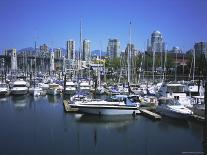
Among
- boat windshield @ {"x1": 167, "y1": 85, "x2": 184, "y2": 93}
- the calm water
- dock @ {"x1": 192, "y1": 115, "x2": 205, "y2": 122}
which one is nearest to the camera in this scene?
the calm water

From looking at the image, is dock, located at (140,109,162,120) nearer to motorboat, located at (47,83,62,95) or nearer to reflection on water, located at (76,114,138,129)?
reflection on water, located at (76,114,138,129)

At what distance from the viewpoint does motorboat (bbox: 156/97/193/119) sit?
120 feet

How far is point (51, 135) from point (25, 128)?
15.0ft

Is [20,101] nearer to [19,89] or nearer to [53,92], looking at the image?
[19,89]

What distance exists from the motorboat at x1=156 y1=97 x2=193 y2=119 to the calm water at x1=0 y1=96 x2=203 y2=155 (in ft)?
2.66

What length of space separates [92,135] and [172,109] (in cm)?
1044

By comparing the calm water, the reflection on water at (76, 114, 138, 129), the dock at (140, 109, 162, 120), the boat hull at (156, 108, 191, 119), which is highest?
the boat hull at (156, 108, 191, 119)

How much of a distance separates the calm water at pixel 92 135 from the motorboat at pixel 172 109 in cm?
81

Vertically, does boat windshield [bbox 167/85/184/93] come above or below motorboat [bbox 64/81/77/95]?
above

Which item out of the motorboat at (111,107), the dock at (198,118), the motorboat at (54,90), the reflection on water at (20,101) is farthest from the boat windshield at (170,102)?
the motorboat at (54,90)

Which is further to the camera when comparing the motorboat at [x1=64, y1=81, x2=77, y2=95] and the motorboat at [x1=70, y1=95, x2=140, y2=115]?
the motorboat at [x1=64, y1=81, x2=77, y2=95]

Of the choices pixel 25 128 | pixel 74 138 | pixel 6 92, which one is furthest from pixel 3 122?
pixel 6 92

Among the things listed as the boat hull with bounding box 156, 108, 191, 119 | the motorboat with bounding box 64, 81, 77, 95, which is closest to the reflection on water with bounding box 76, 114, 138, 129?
the boat hull with bounding box 156, 108, 191, 119

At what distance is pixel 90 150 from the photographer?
88.7 ft
